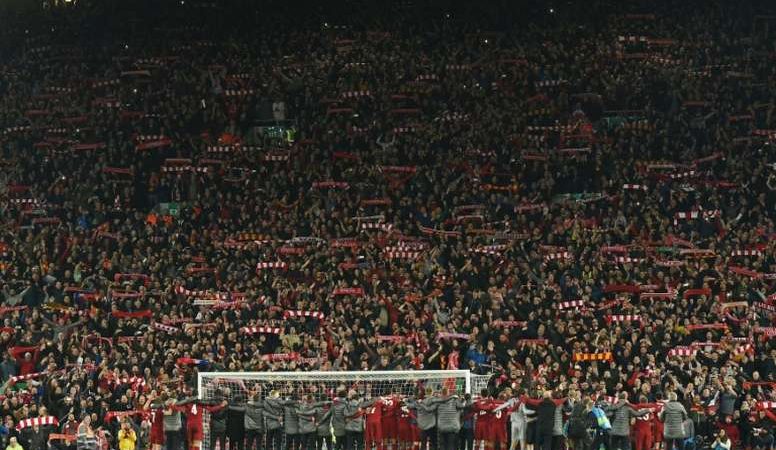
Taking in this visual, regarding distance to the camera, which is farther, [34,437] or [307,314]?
[307,314]

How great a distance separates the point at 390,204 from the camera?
4509 centimetres

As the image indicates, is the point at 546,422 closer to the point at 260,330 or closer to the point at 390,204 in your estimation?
the point at 260,330

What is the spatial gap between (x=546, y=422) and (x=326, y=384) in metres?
6.10

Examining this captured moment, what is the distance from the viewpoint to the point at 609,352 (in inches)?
1373

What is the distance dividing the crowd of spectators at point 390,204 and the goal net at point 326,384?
156cm

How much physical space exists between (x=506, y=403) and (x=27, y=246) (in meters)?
18.8

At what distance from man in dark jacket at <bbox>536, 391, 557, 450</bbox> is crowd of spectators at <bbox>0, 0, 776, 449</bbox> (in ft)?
5.09

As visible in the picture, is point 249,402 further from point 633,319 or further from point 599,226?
point 599,226

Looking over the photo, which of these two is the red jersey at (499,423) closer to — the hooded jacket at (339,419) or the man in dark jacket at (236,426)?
the hooded jacket at (339,419)

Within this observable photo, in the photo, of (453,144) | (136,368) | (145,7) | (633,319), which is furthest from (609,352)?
(145,7)

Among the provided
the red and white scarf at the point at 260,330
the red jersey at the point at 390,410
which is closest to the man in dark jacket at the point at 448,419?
the red jersey at the point at 390,410

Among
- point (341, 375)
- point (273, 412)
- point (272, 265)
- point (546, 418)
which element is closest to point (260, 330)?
point (272, 265)

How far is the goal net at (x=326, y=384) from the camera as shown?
107ft

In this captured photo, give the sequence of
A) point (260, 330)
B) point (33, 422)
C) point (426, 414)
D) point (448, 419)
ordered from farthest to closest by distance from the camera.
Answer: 1. point (260, 330)
2. point (33, 422)
3. point (426, 414)
4. point (448, 419)
